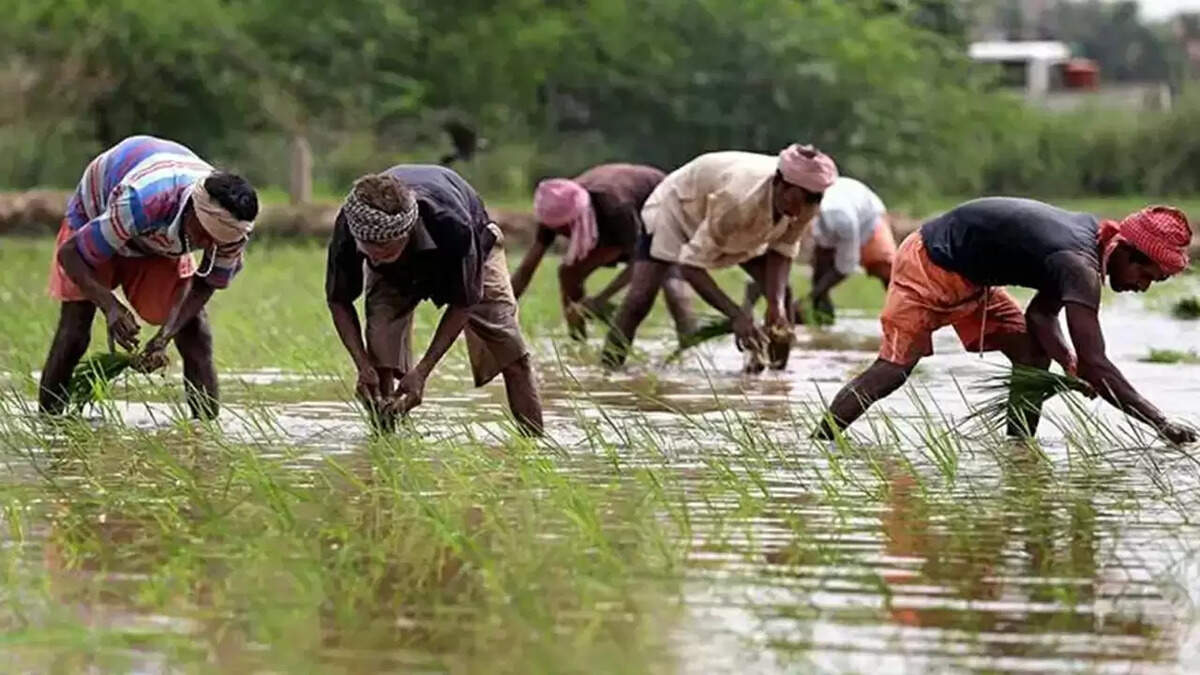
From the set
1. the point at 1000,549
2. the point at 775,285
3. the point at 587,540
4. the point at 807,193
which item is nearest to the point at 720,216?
the point at 775,285

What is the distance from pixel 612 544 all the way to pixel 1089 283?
252cm

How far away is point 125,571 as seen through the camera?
5812mm

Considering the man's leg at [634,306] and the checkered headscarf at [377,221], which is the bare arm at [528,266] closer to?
the man's leg at [634,306]

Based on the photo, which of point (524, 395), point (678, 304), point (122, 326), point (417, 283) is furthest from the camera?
point (678, 304)

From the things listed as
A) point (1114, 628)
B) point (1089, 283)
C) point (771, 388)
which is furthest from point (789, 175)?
point (1114, 628)

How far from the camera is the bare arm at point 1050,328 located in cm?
833

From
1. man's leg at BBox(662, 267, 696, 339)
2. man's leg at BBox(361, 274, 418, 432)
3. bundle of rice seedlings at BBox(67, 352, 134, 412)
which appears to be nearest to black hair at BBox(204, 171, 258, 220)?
man's leg at BBox(361, 274, 418, 432)

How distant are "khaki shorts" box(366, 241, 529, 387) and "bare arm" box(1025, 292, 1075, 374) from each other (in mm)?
1787

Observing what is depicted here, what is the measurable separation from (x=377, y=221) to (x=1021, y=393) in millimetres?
2452

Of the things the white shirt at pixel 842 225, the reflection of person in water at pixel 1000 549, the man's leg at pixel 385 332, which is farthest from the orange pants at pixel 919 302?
the white shirt at pixel 842 225

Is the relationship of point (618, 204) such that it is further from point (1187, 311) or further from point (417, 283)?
point (1187, 311)

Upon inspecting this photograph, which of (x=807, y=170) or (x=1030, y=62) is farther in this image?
(x=1030, y=62)

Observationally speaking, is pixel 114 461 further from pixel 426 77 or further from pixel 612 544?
pixel 426 77

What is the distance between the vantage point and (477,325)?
8.34 metres
